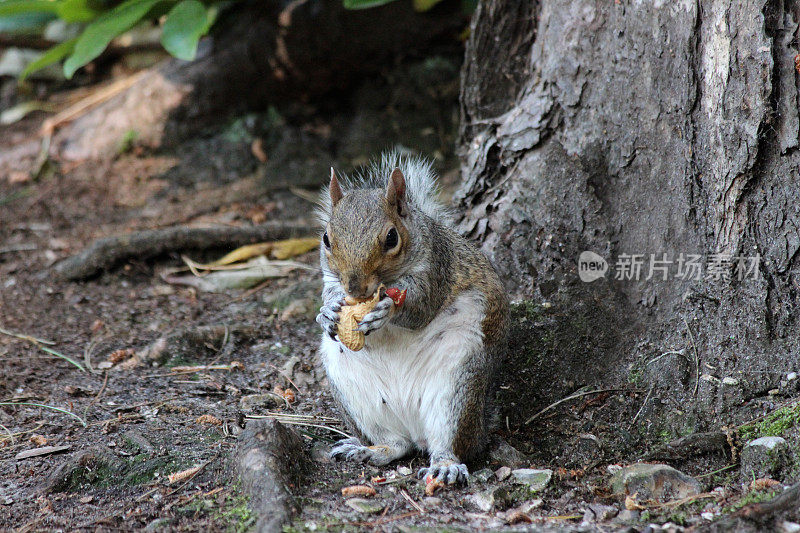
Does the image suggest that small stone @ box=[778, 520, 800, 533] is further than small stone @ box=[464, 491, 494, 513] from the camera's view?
No

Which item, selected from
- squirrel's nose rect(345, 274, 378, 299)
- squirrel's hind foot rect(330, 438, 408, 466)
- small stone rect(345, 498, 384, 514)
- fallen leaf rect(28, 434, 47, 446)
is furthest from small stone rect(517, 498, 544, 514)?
fallen leaf rect(28, 434, 47, 446)

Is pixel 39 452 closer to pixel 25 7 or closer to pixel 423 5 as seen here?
pixel 25 7

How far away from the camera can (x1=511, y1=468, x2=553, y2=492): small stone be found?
115 inches

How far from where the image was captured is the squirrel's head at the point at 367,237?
293 centimetres

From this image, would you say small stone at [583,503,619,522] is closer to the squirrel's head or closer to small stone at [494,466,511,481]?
small stone at [494,466,511,481]

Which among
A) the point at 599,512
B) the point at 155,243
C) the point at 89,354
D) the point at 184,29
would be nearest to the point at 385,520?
the point at 599,512

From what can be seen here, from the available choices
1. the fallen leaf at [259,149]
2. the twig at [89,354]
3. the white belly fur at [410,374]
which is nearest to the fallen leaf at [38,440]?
the twig at [89,354]

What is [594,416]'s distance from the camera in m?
3.33

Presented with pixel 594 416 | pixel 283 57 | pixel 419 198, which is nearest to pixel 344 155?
pixel 283 57

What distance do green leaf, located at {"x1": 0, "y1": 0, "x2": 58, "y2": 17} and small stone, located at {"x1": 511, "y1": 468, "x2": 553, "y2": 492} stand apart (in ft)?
15.3

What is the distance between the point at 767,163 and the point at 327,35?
13.1 ft

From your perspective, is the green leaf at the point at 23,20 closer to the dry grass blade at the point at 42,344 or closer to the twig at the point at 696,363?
the dry grass blade at the point at 42,344

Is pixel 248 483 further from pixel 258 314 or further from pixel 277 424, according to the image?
pixel 258 314

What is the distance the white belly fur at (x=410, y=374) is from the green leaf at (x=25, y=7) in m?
3.82
